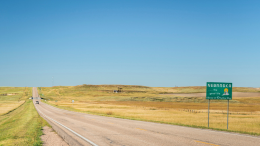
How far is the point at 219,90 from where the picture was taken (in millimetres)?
21766

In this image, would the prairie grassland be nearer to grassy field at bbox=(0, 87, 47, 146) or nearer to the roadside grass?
grassy field at bbox=(0, 87, 47, 146)

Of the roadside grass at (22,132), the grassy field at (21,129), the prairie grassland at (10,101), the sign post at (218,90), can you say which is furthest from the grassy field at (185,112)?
the prairie grassland at (10,101)

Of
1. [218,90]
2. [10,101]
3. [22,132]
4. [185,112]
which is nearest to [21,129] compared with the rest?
[22,132]

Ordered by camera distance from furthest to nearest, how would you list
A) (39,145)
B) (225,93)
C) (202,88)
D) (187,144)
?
(202,88), (225,93), (39,145), (187,144)

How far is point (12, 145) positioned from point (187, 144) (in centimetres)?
938

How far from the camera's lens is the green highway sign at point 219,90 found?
71.1 feet

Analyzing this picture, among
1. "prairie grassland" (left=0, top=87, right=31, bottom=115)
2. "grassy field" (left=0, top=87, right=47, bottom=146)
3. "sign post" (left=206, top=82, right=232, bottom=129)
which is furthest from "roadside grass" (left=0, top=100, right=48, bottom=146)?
"prairie grassland" (left=0, top=87, right=31, bottom=115)

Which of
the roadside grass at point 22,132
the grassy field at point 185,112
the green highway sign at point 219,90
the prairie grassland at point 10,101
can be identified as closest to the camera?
the roadside grass at point 22,132

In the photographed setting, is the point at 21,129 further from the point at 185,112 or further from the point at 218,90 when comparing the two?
the point at 185,112

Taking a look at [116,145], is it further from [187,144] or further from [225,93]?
[225,93]

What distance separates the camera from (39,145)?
1250 cm

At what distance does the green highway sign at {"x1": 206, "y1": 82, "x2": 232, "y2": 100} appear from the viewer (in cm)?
2167

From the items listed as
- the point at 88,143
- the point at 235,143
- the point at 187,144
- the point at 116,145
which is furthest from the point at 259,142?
the point at 88,143

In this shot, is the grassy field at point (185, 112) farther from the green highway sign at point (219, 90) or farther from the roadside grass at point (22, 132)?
the roadside grass at point (22, 132)
